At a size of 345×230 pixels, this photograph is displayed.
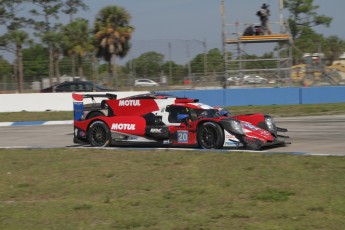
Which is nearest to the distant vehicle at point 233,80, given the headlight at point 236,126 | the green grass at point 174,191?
the headlight at point 236,126

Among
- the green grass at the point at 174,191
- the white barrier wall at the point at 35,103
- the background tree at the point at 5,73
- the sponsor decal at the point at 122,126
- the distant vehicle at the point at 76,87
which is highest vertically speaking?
the background tree at the point at 5,73

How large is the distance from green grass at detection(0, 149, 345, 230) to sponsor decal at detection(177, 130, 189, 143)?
0.88 m

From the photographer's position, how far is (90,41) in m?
40.3

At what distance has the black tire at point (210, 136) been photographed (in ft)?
35.6

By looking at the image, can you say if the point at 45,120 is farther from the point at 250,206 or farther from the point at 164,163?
the point at 250,206

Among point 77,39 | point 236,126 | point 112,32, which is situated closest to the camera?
point 236,126

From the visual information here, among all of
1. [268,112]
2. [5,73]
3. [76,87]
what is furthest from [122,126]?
[5,73]

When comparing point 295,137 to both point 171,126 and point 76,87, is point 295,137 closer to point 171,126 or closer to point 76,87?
point 171,126

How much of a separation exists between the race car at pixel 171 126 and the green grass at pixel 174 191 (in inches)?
31.8

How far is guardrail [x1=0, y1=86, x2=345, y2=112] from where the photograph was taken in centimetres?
2573

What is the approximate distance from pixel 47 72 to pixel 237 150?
69.9 ft

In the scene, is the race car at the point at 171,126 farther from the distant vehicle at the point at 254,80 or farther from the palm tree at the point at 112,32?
the palm tree at the point at 112,32

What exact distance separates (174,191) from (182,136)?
13.4ft

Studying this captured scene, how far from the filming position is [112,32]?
4419 centimetres
